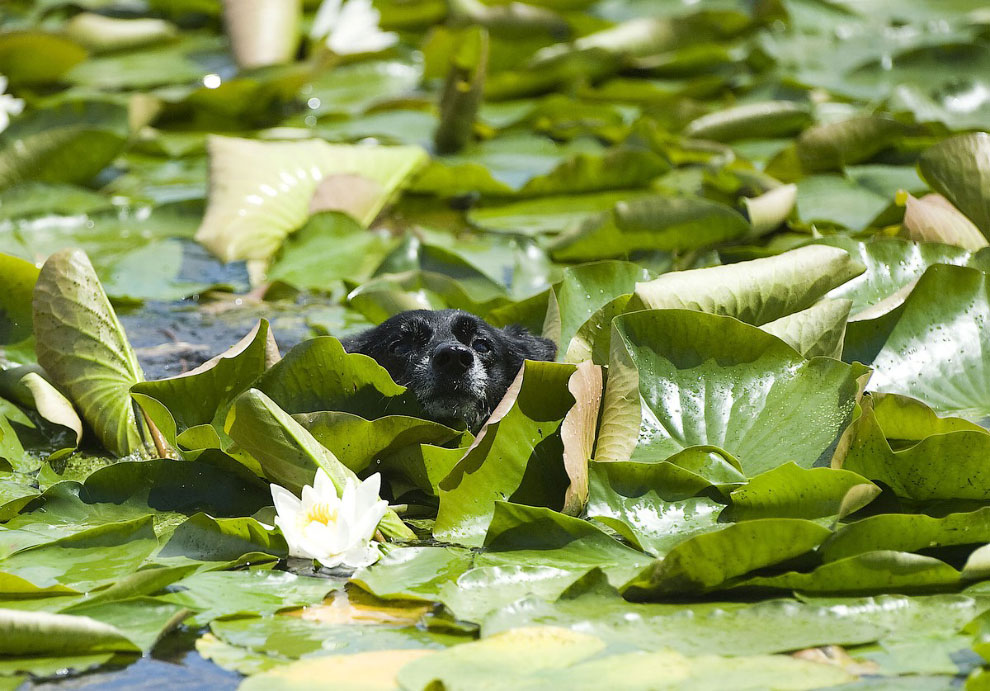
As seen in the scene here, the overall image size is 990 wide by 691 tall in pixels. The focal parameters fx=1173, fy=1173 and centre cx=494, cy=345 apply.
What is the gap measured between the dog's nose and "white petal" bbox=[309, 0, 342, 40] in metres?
3.71

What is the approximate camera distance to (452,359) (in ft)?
10.5

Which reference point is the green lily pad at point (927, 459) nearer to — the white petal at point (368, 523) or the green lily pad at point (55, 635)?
the white petal at point (368, 523)

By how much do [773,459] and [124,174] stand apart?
3926 millimetres

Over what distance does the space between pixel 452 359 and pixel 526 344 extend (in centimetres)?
42

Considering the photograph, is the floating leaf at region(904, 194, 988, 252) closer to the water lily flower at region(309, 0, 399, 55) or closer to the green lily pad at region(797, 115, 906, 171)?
the green lily pad at region(797, 115, 906, 171)

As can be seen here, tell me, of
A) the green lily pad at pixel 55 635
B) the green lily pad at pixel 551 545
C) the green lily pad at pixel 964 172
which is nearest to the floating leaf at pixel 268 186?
the green lily pad at pixel 964 172

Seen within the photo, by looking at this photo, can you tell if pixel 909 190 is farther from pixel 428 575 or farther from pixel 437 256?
pixel 428 575

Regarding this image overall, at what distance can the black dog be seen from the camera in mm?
3227

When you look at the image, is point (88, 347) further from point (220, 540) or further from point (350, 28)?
point (350, 28)

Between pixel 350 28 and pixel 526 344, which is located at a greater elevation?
pixel 350 28

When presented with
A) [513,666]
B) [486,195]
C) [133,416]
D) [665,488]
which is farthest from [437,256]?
[513,666]

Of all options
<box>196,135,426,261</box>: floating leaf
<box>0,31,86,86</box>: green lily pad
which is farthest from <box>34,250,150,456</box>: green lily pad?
<box>0,31,86,86</box>: green lily pad

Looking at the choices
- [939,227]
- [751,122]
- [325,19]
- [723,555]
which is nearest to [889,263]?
[939,227]

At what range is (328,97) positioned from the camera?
6.20 meters
